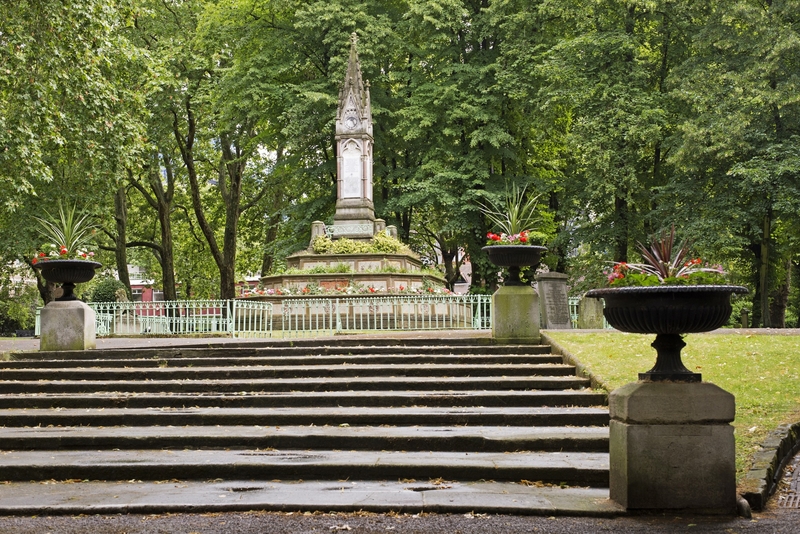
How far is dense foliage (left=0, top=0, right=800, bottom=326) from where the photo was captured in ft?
70.3

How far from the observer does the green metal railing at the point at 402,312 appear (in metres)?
20.6

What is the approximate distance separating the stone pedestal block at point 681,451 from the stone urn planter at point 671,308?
280 mm

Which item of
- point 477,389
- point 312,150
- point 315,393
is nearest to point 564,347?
point 477,389

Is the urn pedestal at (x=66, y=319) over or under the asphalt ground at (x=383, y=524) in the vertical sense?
over

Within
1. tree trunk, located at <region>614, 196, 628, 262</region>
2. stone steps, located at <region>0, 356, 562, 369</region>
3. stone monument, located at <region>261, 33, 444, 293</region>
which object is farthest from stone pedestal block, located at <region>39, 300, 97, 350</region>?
tree trunk, located at <region>614, 196, 628, 262</region>

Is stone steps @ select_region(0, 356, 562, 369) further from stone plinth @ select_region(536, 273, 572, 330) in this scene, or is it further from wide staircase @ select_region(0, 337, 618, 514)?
stone plinth @ select_region(536, 273, 572, 330)

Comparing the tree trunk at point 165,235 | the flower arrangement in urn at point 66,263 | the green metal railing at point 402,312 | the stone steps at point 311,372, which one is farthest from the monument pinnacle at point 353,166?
the stone steps at point 311,372

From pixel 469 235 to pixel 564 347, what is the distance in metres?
18.1

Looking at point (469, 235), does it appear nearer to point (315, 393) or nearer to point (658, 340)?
point (315, 393)

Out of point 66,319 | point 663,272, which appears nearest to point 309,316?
point 66,319

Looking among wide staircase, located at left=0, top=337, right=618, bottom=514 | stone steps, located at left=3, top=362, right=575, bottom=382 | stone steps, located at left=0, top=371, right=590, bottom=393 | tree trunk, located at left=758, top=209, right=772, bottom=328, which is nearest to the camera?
wide staircase, located at left=0, top=337, right=618, bottom=514

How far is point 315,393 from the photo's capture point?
11.5 meters

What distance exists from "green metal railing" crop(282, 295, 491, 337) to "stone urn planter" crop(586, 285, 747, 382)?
43.5 ft

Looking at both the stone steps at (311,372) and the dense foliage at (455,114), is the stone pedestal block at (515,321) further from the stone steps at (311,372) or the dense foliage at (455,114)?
the dense foliage at (455,114)
